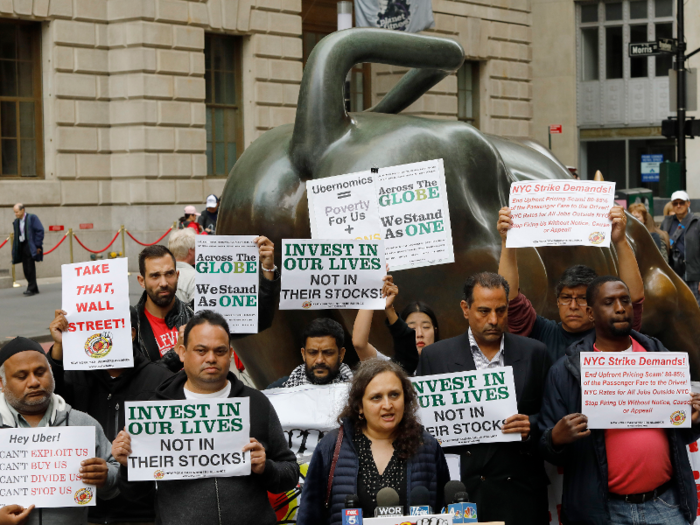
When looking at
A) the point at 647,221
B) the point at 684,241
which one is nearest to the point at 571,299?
the point at 647,221

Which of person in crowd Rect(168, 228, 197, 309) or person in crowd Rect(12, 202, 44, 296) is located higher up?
person in crowd Rect(12, 202, 44, 296)

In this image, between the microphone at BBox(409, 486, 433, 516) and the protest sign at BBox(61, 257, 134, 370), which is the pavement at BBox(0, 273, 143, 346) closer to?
the protest sign at BBox(61, 257, 134, 370)

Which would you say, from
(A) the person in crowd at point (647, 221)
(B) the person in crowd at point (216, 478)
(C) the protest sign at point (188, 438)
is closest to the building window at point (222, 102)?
(A) the person in crowd at point (647, 221)

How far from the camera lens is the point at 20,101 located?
2197 cm

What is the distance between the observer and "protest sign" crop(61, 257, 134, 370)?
488 centimetres

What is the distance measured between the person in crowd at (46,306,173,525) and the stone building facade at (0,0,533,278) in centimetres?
1617

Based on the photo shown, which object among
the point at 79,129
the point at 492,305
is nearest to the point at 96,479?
the point at 492,305

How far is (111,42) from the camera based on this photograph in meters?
22.8

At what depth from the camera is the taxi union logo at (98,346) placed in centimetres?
486

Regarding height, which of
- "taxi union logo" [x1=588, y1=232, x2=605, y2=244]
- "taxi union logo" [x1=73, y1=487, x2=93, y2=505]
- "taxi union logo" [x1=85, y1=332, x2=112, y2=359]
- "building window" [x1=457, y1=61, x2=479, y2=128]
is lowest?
"taxi union logo" [x1=73, y1=487, x2=93, y2=505]

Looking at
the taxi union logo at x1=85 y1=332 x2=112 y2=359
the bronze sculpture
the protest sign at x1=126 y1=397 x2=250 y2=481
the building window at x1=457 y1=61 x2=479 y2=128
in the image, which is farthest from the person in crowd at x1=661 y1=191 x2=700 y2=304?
the building window at x1=457 y1=61 x2=479 y2=128

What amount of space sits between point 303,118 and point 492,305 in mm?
1790

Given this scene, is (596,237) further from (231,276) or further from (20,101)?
(20,101)

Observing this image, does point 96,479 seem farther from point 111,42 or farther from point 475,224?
point 111,42
